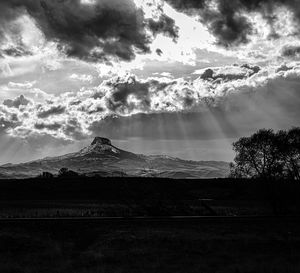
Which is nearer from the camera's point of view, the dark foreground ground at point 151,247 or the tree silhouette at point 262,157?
the dark foreground ground at point 151,247

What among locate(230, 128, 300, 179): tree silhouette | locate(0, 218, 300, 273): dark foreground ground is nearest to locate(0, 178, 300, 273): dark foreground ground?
locate(0, 218, 300, 273): dark foreground ground

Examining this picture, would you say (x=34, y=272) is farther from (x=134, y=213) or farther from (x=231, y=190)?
(x=231, y=190)

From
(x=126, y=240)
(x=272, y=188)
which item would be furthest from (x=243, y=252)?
(x=272, y=188)

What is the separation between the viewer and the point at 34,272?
81.4ft

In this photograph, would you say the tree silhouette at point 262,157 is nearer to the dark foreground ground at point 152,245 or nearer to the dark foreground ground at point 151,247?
the dark foreground ground at point 152,245

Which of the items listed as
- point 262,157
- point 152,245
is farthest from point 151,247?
point 262,157

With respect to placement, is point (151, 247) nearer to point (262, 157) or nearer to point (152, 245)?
point (152, 245)

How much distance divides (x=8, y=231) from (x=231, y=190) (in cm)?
9225

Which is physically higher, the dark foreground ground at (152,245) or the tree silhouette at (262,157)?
the tree silhouette at (262,157)

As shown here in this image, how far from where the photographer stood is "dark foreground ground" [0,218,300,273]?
26.4 m

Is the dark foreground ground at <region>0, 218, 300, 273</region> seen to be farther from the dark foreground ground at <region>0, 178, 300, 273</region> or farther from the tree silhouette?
the tree silhouette

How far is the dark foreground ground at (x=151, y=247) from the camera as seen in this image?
26391 millimetres

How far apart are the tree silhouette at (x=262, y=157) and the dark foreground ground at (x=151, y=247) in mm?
21307

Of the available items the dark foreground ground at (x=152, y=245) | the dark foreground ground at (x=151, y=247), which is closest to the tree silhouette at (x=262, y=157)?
the dark foreground ground at (x=152, y=245)
